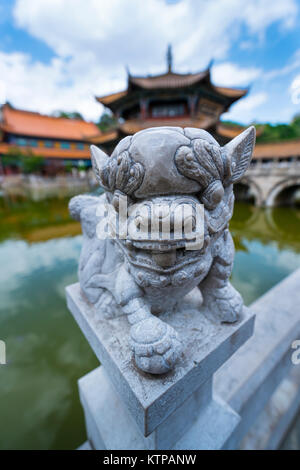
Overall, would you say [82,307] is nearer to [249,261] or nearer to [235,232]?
[249,261]

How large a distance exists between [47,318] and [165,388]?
2.59 meters

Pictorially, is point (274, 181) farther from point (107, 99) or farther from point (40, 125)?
point (40, 125)

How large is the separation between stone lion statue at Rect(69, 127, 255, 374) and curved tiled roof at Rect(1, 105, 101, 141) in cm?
1847

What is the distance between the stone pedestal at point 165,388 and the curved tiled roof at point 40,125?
1843cm

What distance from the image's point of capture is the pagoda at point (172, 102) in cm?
848

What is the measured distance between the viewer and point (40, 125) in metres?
17.4

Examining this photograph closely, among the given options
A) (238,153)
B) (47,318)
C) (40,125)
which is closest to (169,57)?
(40,125)

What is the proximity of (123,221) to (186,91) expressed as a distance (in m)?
9.78

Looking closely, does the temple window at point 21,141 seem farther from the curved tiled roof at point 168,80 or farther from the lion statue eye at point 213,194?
the lion statue eye at point 213,194

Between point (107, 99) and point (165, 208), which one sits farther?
point (107, 99)

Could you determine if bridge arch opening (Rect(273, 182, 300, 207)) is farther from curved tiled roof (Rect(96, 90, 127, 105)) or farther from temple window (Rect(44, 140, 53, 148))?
temple window (Rect(44, 140, 53, 148))

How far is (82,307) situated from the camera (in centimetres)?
111

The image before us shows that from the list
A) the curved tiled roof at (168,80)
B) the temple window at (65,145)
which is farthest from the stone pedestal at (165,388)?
the temple window at (65,145)

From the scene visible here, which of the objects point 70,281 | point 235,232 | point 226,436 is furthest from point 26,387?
point 235,232
